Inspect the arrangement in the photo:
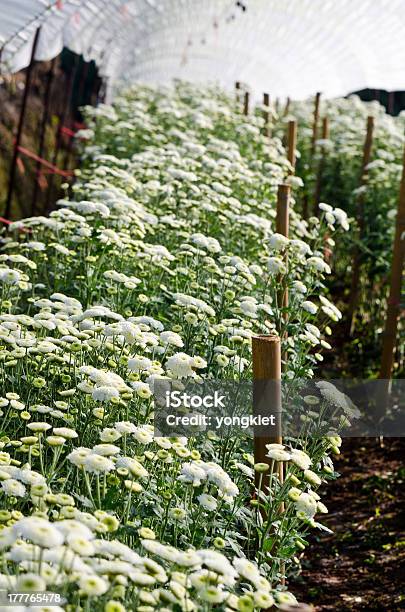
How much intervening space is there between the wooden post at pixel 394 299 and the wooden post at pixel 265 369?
2862mm

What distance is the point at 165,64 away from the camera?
19094mm

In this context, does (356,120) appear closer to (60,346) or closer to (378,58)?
(378,58)

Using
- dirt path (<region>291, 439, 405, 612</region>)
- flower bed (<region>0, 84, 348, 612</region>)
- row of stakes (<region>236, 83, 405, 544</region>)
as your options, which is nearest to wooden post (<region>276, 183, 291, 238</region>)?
row of stakes (<region>236, 83, 405, 544</region>)

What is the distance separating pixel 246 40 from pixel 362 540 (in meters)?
13.3

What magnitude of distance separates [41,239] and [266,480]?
2263 mm

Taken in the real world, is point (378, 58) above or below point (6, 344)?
above

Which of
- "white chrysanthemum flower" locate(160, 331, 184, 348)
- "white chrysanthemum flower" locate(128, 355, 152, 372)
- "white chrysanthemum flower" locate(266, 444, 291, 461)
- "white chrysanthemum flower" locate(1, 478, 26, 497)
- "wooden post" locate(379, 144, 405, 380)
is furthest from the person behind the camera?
"wooden post" locate(379, 144, 405, 380)

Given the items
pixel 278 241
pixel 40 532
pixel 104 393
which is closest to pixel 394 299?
pixel 278 241

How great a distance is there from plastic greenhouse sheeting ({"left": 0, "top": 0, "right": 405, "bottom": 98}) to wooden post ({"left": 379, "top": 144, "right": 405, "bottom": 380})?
3.93 metres

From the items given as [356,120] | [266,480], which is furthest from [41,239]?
[356,120]

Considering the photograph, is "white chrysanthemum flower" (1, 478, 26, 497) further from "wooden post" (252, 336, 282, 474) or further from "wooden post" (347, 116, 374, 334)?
"wooden post" (347, 116, 374, 334)

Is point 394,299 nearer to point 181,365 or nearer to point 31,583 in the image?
point 181,365

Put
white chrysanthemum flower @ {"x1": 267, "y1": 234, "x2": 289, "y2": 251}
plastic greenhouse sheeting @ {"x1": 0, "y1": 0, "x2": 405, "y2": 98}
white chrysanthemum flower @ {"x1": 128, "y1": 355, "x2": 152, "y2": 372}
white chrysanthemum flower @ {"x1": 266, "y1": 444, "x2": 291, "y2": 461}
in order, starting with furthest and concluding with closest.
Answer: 1. plastic greenhouse sheeting @ {"x1": 0, "y1": 0, "x2": 405, "y2": 98}
2. white chrysanthemum flower @ {"x1": 267, "y1": 234, "x2": 289, "y2": 251}
3. white chrysanthemum flower @ {"x1": 128, "y1": 355, "x2": 152, "y2": 372}
4. white chrysanthemum flower @ {"x1": 266, "y1": 444, "x2": 291, "y2": 461}

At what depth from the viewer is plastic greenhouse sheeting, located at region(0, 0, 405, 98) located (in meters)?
11.5
